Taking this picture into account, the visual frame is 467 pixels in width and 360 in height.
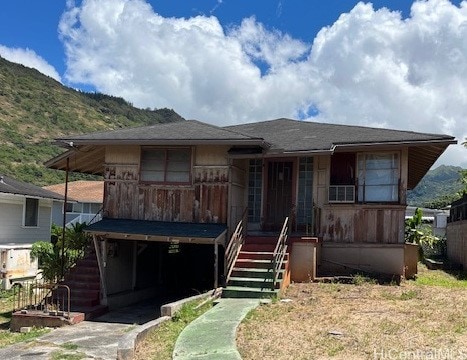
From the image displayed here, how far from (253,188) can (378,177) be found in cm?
382

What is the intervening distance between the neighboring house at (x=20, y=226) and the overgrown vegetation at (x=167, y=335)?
991 centimetres

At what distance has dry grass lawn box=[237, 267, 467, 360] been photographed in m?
7.33

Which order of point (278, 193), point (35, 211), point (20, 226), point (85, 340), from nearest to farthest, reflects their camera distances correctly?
point (85, 340) < point (278, 193) < point (20, 226) < point (35, 211)

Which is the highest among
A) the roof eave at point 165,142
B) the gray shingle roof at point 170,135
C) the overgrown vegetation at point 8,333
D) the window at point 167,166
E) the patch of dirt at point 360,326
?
the gray shingle roof at point 170,135

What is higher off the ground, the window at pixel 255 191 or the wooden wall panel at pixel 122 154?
the wooden wall panel at pixel 122 154

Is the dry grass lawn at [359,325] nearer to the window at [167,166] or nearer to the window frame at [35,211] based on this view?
the window at [167,166]

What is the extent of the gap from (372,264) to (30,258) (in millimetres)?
12590

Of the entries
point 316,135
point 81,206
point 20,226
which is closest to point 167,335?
point 316,135

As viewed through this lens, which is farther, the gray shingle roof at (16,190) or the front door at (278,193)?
the gray shingle roof at (16,190)

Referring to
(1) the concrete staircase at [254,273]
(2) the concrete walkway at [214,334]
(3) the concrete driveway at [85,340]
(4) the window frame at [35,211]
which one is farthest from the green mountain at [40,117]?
(2) the concrete walkway at [214,334]

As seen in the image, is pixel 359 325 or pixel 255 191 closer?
pixel 359 325

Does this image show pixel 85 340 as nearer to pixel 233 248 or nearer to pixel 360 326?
pixel 233 248

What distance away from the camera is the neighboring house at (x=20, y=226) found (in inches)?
733

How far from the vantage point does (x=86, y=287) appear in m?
14.4
